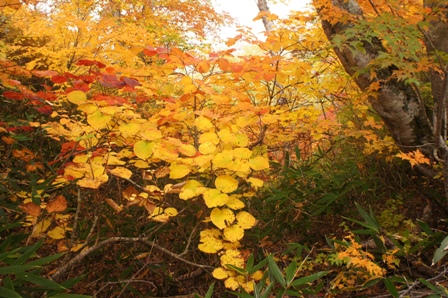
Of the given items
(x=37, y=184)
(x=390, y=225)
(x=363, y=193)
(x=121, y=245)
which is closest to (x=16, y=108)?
(x=37, y=184)

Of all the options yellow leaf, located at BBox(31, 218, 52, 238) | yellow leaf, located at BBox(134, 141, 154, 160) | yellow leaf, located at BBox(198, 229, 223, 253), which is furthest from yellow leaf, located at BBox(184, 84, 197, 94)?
yellow leaf, located at BBox(31, 218, 52, 238)

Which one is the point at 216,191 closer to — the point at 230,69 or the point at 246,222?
the point at 246,222

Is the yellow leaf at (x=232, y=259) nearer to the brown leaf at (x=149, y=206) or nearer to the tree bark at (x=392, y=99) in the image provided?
the brown leaf at (x=149, y=206)

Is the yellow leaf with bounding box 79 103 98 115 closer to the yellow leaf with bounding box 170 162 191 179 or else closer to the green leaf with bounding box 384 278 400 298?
the yellow leaf with bounding box 170 162 191 179

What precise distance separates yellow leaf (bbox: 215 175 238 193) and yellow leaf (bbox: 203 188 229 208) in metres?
0.02

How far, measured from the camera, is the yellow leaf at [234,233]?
1.40m

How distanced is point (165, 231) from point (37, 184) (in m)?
0.85

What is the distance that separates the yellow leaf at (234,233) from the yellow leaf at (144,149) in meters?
0.51

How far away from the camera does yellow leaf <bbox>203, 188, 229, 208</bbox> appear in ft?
4.47

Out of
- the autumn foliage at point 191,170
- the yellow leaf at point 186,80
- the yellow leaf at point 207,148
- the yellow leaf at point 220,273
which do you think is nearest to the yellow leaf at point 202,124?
the autumn foliage at point 191,170

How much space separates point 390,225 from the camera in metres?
2.26

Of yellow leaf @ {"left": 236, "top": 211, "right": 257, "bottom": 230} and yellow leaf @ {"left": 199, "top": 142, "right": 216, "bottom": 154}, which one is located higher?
yellow leaf @ {"left": 199, "top": 142, "right": 216, "bottom": 154}

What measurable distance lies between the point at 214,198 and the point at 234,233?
0.64 ft

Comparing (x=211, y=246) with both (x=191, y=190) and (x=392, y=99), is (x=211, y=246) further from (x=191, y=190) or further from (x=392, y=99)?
(x=392, y=99)
